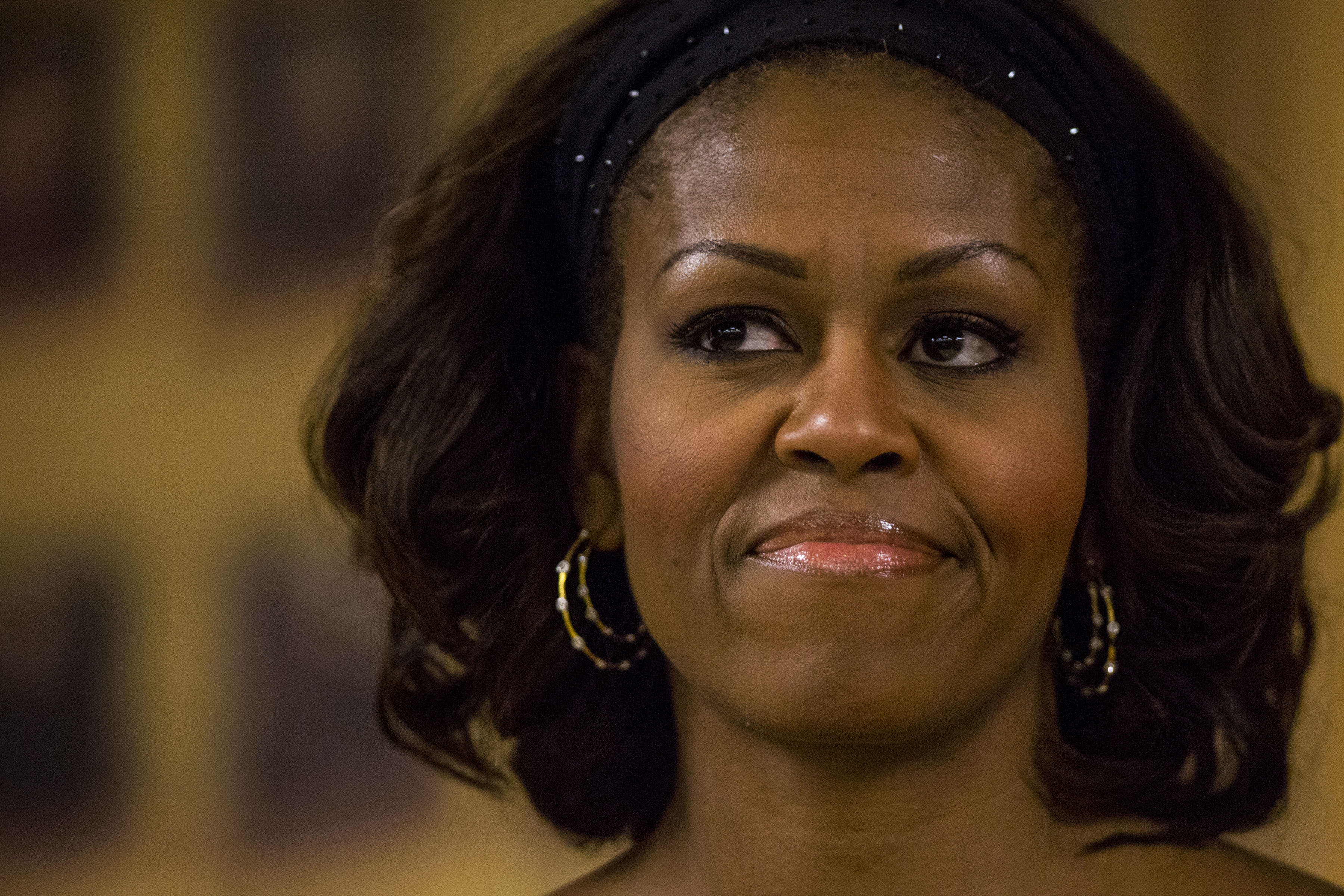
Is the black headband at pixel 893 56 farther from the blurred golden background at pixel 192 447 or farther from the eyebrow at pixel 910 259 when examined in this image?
the blurred golden background at pixel 192 447

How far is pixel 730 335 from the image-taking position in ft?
4.70

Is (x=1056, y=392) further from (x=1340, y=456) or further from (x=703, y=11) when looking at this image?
(x=1340, y=456)

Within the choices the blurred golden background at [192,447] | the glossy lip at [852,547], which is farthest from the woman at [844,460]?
the blurred golden background at [192,447]

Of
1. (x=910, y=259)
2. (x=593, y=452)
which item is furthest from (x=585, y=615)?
(x=910, y=259)

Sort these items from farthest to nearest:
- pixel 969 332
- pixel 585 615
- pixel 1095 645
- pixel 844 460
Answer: pixel 585 615
pixel 1095 645
pixel 969 332
pixel 844 460

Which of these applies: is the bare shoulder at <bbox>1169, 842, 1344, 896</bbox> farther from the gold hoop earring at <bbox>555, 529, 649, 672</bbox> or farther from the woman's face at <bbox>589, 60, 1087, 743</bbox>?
the gold hoop earring at <bbox>555, 529, 649, 672</bbox>

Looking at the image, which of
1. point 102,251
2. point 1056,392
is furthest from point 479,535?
point 102,251

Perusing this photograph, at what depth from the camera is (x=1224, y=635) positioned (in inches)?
63.9

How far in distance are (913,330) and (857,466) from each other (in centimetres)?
15

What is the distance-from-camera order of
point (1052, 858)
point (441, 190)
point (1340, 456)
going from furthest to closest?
point (1340, 456) < point (441, 190) < point (1052, 858)

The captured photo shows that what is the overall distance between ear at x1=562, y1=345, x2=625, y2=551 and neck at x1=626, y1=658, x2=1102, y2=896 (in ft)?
0.69

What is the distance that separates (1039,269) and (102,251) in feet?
5.72

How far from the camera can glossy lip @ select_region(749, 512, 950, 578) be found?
131 cm

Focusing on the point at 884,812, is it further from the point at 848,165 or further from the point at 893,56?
the point at 893,56
